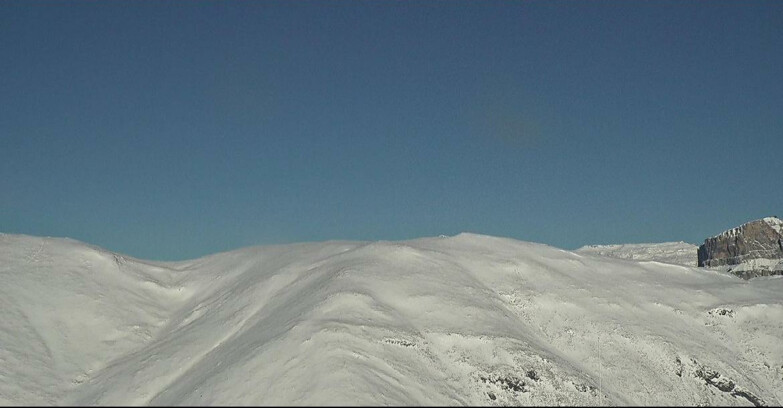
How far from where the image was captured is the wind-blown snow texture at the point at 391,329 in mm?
24797

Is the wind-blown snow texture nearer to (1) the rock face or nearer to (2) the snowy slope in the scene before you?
(1) the rock face

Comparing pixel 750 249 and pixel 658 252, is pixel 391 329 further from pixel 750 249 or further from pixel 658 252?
pixel 658 252

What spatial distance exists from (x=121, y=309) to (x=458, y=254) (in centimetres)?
2140

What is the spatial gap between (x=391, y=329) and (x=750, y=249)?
148 feet

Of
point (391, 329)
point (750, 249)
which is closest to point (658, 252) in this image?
point (750, 249)

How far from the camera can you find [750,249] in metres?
58.4

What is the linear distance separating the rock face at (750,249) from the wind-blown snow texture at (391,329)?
8716 millimetres

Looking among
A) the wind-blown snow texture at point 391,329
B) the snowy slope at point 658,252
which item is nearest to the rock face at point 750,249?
the wind-blown snow texture at point 391,329

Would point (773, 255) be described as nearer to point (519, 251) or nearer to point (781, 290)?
point (781, 290)

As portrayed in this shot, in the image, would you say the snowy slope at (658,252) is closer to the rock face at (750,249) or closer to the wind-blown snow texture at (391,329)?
the rock face at (750,249)

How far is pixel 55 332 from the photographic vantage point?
35.3m

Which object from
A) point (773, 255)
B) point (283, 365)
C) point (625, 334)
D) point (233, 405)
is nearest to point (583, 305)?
point (625, 334)

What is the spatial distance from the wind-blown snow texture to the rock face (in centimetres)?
872

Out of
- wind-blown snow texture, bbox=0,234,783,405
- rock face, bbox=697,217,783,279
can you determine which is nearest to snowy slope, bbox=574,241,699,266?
rock face, bbox=697,217,783,279
